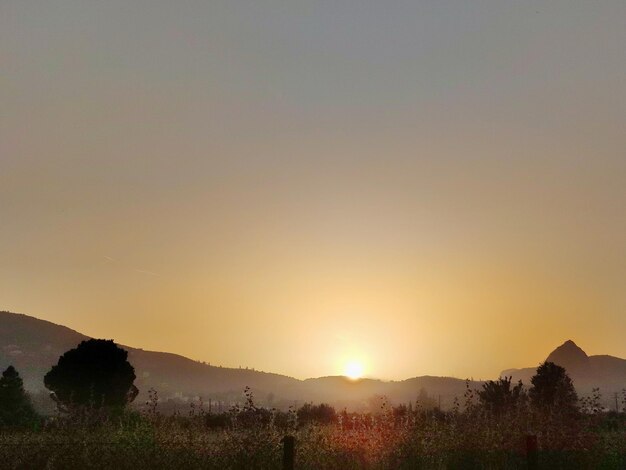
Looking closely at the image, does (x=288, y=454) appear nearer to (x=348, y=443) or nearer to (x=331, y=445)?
(x=331, y=445)

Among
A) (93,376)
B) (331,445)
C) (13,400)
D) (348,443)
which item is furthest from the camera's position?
(13,400)

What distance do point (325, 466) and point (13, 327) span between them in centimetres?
20263

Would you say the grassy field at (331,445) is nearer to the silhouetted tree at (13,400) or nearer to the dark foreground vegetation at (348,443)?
the dark foreground vegetation at (348,443)

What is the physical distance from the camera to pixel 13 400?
130ft

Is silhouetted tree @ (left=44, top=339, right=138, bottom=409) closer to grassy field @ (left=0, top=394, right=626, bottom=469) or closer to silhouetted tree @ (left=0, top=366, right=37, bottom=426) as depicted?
silhouetted tree @ (left=0, top=366, right=37, bottom=426)

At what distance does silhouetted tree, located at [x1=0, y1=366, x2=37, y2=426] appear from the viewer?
124ft

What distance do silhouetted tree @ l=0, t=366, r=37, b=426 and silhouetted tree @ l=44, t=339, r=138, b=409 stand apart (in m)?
2.20

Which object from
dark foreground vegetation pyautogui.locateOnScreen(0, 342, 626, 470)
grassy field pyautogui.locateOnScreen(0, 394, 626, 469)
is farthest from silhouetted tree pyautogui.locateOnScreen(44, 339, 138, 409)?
grassy field pyautogui.locateOnScreen(0, 394, 626, 469)

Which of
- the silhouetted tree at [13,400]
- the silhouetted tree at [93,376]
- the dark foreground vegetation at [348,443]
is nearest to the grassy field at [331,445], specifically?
the dark foreground vegetation at [348,443]

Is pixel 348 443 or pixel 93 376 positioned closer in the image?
pixel 348 443

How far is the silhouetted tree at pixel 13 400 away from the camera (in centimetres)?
3791

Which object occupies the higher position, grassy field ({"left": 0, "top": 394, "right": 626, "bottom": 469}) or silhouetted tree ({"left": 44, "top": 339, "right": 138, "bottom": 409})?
silhouetted tree ({"left": 44, "top": 339, "right": 138, "bottom": 409})

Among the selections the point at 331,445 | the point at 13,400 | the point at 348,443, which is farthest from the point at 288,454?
the point at 13,400

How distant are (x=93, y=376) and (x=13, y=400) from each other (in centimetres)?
573
